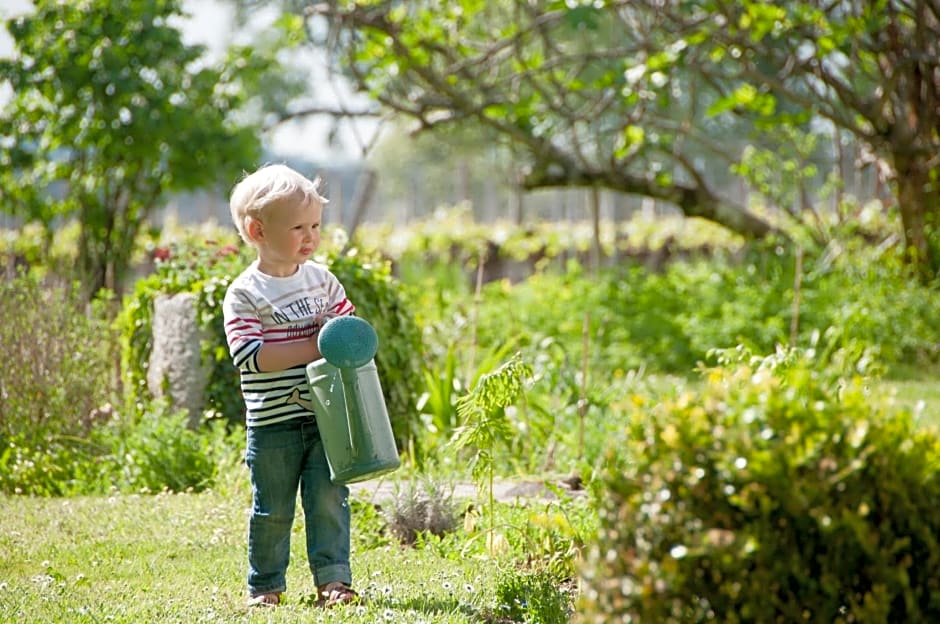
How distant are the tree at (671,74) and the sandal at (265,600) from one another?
5.04m

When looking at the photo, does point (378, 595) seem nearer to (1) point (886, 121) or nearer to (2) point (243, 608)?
(2) point (243, 608)

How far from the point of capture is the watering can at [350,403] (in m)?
2.85

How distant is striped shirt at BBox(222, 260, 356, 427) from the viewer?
3010 millimetres

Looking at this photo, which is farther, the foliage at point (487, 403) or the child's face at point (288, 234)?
the foliage at point (487, 403)

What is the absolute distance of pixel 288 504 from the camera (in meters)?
3.12

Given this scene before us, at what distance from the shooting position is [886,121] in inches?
Answer: 363

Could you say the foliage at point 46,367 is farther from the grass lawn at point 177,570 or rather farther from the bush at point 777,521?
the bush at point 777,521

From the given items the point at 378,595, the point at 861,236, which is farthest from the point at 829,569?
the point at 861,236

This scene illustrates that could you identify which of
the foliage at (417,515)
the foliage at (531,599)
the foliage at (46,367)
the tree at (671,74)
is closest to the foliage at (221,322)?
the foliage at (46,367)

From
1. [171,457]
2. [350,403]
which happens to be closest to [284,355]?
[350,403]

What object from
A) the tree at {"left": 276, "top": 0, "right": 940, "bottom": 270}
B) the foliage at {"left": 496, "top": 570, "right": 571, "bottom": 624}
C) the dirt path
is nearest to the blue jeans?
the foliage at {"left": 496, "top": 570, "right": 571, "bottom": 624}

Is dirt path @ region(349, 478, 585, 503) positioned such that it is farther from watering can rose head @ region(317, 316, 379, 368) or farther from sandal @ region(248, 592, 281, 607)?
watering can rose head @ region(317, 316, 379, 368)

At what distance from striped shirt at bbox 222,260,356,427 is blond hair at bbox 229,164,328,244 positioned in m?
0.17

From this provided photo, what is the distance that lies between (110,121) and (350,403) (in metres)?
6.53
